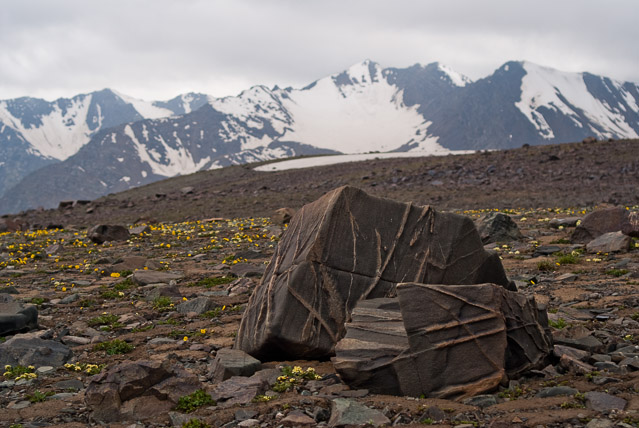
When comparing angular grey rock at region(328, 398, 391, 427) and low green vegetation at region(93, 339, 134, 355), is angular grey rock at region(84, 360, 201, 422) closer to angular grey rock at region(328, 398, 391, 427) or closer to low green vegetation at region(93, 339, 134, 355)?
angular grey rock at region(328, 398, 391, 427)

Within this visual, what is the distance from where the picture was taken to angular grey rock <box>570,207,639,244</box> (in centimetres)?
1981

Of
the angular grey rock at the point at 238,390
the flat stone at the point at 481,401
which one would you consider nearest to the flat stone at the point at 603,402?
the flat stone at the point at 481,401

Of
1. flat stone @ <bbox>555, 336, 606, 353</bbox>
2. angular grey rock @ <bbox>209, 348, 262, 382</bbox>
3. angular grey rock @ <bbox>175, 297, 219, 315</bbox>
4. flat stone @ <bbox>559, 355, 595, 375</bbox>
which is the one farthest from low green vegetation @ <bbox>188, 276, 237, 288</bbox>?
flat stone @ <bbox>559, 355, 595, 375</bbox>

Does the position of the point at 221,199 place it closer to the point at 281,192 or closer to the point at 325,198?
the point at 281,192

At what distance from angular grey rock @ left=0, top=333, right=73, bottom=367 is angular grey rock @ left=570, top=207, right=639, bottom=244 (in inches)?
649

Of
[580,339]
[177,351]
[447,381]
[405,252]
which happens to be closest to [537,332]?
[580,339]

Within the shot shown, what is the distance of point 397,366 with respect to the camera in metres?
8.39

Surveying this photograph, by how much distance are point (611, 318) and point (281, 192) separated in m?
40.7

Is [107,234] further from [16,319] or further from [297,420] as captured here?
[297,420]

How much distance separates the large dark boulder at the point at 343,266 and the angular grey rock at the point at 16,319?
16.5 ft

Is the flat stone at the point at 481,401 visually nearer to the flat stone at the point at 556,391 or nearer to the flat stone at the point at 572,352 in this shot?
the flat stone at the point at 556,391

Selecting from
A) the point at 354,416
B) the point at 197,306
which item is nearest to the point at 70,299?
the point at 197,306

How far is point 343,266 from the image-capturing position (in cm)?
1045

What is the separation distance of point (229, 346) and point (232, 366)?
1.93 m
